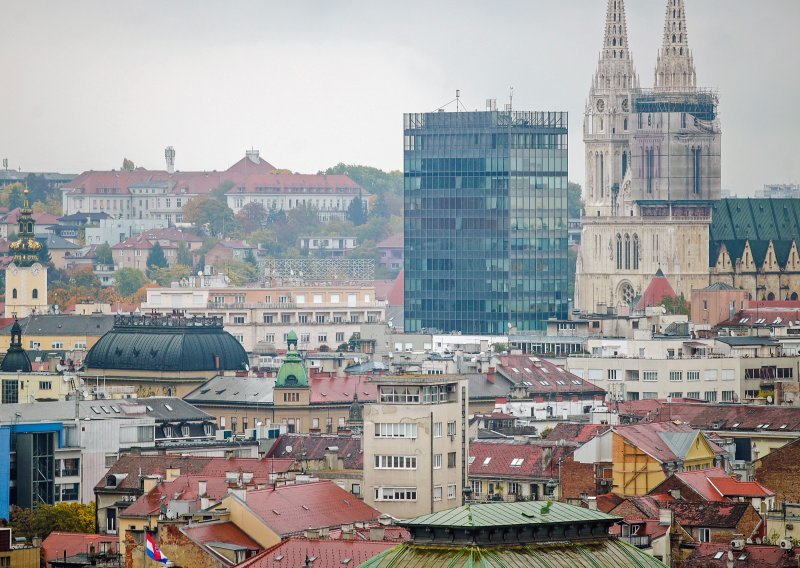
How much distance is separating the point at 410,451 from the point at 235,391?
51.5 metres

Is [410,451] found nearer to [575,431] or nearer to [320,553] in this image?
[320,553]

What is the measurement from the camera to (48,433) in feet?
376

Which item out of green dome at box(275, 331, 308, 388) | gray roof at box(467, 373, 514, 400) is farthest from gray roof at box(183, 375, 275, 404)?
gray roof at box(467, 373, 514, 400)

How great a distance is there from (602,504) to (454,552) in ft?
102

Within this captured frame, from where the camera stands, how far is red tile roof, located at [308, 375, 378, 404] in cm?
14212

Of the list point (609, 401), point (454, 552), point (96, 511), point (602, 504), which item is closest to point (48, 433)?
point (96, 511)

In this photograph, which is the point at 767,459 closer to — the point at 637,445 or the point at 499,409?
the point at 637,445

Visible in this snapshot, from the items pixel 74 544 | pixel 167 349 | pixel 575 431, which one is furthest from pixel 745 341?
pixel 74 544

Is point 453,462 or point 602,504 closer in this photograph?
point 602,504

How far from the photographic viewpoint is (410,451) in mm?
96062

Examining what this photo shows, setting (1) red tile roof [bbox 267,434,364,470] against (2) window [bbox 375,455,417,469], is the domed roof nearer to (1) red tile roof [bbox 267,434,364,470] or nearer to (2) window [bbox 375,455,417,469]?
(1) red tile roof [bbox 267,434,364,470]

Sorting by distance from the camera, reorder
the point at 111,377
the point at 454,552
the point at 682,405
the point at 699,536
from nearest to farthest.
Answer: the point at 454,552 → the point at 699,536 → the point at 682,405 → the point at 111,377

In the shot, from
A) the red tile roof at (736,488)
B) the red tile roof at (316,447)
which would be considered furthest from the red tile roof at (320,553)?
the red tile roof at (316,447)

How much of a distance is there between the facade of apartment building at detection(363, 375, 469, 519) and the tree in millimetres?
9873
